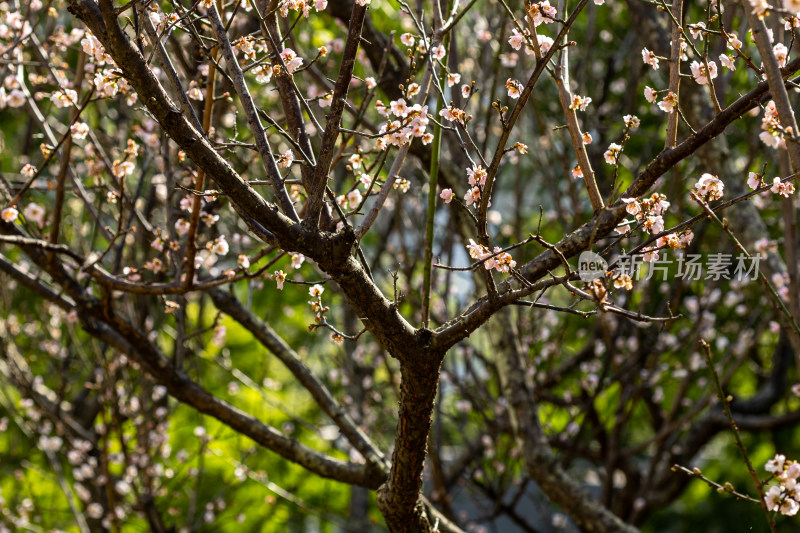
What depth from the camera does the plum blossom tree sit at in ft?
6.97

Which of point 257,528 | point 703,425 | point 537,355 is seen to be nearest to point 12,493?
point 257,528

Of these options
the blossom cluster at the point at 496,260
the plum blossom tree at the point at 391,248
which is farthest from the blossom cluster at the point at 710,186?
the blossom cluster at the point at 496,260

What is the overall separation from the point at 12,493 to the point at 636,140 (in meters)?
7.29

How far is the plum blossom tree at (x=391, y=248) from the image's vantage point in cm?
212

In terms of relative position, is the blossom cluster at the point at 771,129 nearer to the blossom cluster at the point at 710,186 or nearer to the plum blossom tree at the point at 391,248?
the plum blossom tree at the point at 391,248

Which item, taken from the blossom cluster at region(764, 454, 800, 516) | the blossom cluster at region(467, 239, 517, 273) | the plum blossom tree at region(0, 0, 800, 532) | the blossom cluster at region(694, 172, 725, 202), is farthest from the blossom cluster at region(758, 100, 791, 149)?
the blossom cluster at region(764, 454, 800, 516)

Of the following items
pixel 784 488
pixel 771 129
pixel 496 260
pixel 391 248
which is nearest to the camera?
pixel 771 129

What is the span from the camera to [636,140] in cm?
688

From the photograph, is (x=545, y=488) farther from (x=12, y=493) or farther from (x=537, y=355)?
(x=12, y=493)

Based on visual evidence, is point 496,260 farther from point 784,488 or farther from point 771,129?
point 784,488

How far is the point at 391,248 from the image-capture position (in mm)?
6191

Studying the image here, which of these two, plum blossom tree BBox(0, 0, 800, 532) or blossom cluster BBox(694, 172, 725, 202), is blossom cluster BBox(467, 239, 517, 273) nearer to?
plum blossom tree BBox(0, 0, 800, 532)

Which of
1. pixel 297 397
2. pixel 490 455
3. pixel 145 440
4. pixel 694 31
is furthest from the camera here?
pixel 297 397

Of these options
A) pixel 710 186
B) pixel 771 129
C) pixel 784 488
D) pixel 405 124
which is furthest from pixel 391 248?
pixel 771 129
